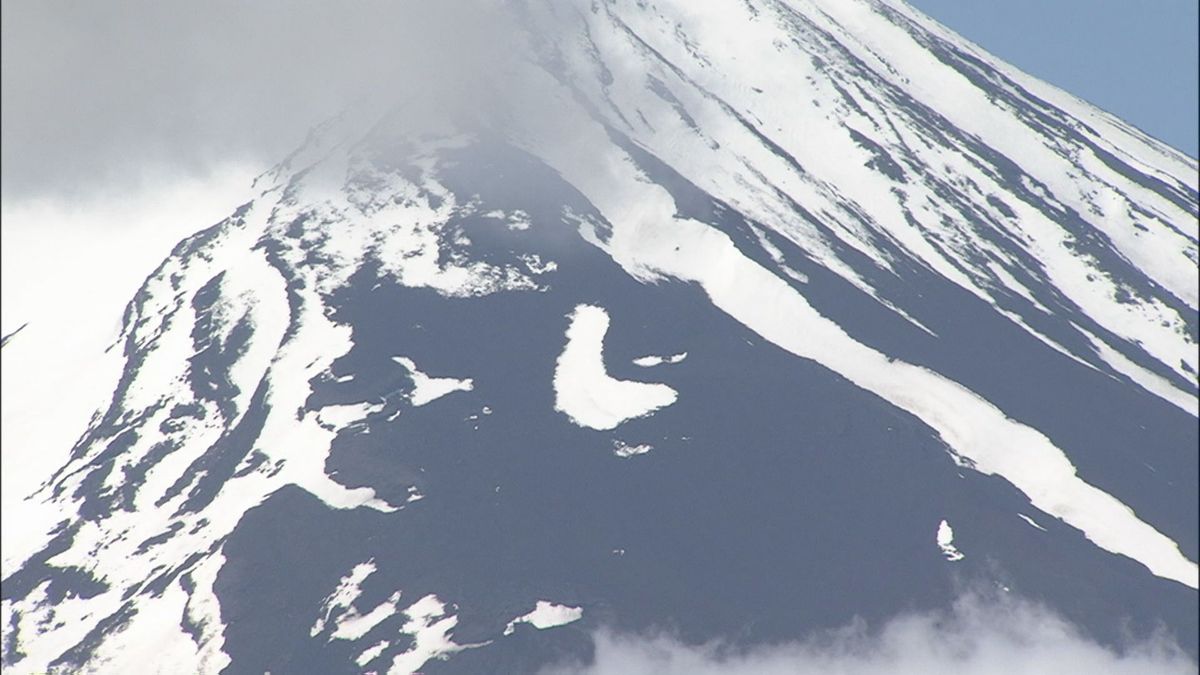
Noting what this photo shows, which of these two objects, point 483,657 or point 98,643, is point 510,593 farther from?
point 98,643

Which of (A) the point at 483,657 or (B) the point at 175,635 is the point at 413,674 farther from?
(B) the point at 175,635

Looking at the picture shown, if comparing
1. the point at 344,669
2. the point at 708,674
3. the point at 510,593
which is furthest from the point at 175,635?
the point at 708,674

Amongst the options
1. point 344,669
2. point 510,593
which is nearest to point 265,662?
point 344,669

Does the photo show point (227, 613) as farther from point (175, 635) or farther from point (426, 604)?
point (426, 604)

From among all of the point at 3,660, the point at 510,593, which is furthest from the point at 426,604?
the point at 3,660

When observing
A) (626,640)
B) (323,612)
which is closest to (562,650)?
(626,640)

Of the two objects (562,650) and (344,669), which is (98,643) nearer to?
(344,669)
